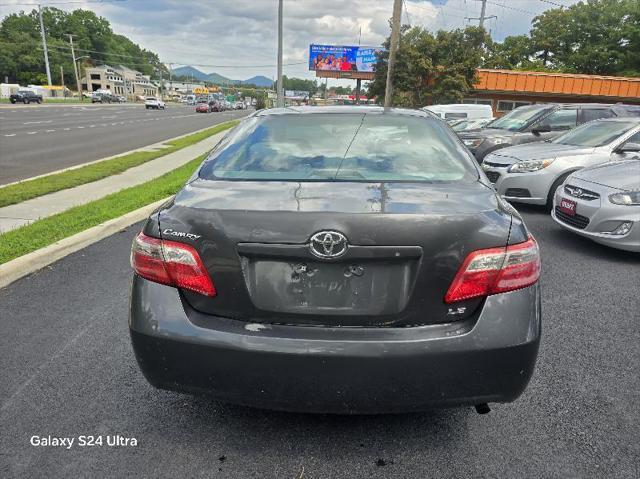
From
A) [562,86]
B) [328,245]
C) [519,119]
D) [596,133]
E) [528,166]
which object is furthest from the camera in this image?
[562,86]

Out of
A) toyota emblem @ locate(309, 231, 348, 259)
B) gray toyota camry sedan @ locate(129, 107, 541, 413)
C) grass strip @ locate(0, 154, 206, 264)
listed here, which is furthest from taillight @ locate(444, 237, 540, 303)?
grass strip @ locate(0, 154, 206, 264)

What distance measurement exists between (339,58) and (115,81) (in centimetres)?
8834

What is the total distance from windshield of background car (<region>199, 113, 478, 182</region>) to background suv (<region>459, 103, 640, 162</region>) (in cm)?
778

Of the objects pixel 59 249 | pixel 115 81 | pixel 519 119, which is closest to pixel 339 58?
pixel 519 119

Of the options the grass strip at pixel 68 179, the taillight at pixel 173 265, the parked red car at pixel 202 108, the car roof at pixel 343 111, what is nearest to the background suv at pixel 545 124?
the car roof at pixel 343 111

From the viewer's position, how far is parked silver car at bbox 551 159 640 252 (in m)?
5.29

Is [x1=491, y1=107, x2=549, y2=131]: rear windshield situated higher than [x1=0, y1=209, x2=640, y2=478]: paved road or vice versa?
[x1=491, y1=107, x2=549, y2=131]: rear windshield

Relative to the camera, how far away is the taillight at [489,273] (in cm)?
199

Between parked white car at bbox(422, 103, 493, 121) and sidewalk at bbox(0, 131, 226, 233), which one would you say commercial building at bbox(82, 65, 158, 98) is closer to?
parked white car at bbox(422, 103, 493, 121)

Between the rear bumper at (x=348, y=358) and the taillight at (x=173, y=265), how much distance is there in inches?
2.6

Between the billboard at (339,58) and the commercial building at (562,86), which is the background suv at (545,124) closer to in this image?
the commercial building at (562,86)

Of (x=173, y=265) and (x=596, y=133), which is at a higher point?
(x=596, y=133)

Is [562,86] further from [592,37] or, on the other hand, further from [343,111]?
[343,111]

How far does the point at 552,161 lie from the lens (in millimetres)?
7473
